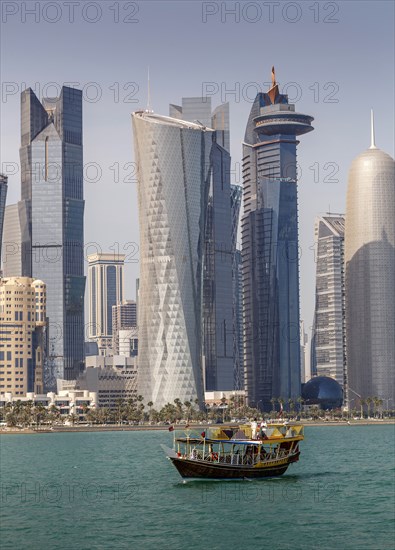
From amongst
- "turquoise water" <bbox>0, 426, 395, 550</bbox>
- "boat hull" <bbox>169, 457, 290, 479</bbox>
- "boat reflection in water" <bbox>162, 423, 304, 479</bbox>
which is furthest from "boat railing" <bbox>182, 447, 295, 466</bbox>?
"turquoise water" <bbox>0, 426, 395, 550</bbox>

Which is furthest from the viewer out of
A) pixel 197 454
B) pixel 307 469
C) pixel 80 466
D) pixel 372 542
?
pixel 80 466

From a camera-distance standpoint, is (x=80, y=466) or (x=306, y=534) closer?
(x=306, y=534)

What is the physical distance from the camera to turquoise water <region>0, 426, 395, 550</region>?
314 feet

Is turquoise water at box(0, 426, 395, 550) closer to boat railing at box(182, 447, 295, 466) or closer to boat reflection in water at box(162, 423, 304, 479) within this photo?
boat reflection in water at box(162, 423, 304, 479)

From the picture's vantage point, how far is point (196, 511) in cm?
11394

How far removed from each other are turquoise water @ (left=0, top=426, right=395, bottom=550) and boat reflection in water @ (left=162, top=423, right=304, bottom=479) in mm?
1481

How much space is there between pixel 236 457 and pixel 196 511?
2239 cm

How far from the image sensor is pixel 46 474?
16788cm

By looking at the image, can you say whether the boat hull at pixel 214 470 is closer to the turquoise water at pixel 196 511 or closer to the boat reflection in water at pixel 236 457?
the boat reflection in water at pixel 236 457

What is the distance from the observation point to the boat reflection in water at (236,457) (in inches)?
5256

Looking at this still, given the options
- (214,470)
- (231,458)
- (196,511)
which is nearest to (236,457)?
(231,458)

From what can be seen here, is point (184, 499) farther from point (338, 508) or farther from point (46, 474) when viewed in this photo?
point (46, 474)

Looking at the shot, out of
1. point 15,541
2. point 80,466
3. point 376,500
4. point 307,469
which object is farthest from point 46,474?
point 15,541

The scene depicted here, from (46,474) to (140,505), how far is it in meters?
51.3
